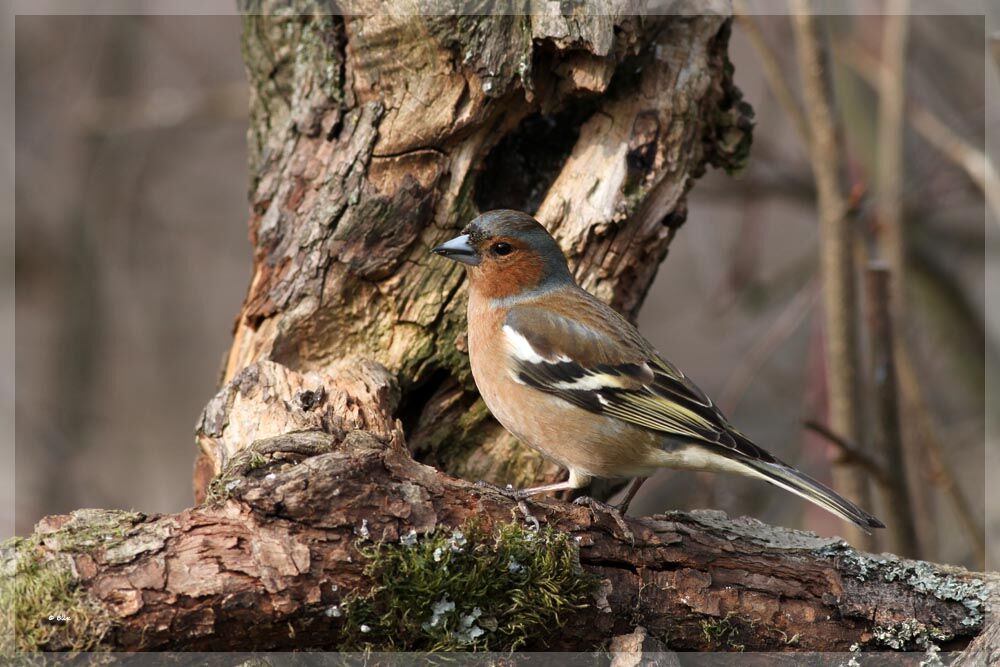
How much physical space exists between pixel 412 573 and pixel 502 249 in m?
1.87

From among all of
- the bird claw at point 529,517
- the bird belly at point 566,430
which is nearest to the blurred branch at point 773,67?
the bird belly at point 566,430

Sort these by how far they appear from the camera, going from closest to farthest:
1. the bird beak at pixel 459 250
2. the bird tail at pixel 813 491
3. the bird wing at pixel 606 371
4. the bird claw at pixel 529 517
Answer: the bird claw at pixel 529 517, the bird tail at pixel 813 491, the bird wing at pixel 606 371, the bird beak at pixel 459 250

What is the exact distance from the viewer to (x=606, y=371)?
4277 mm

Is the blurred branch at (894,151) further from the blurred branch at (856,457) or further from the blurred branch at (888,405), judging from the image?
the blurred branch at (856,457)

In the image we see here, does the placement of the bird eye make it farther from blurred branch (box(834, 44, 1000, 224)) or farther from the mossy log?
blurred branch (box(834, 44, 1000, 224))

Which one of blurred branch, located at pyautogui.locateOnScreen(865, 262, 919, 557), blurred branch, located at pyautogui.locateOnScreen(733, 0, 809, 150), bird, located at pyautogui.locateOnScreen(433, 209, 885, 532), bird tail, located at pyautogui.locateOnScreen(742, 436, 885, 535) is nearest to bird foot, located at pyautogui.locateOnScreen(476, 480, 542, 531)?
bird, located at pyautogui.locateOnScreen(433, 209, 885, 532)

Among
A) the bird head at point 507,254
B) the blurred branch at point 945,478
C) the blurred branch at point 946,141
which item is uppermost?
the blurred branch at point 946,141

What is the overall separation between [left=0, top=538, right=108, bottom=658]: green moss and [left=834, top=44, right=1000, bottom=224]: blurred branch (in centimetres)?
505

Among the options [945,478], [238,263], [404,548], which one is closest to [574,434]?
[404,548]

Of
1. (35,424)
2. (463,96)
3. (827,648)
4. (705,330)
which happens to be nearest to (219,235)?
(35,424)

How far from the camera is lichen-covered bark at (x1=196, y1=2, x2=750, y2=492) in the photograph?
4.42 metres

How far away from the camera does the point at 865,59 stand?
648cm

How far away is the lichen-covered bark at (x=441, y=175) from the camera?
14.5 feet

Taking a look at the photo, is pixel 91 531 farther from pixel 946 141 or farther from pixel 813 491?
pixel 946 141
